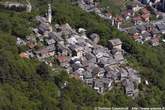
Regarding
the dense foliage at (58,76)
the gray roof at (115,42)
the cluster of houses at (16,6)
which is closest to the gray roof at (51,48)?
the dense foliage at (58,76)

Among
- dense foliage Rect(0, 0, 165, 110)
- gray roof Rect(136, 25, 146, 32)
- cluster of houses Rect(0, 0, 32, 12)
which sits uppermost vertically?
cluster of houses Rect(0, 0, 32, 12)

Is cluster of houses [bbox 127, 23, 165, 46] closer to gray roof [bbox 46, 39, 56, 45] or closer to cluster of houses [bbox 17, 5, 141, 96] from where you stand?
cluster of houses [bbox 17, 5, 141, 96]

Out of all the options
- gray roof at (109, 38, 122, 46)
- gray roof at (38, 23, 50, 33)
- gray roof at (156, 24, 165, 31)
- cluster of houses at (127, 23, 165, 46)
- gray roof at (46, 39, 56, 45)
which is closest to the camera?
gray roof at (46, 39, 56, 45)

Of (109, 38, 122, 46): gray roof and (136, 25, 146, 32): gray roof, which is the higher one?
(136, 25, 146, 32): gray roof

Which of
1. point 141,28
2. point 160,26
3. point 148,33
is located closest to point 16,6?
point 141,28

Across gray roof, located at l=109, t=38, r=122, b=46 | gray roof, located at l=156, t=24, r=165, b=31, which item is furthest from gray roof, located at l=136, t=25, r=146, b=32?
gray roof, located at l=109, t=38, r=122, b=46

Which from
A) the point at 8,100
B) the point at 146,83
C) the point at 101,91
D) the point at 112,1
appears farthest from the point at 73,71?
the point at 112,1

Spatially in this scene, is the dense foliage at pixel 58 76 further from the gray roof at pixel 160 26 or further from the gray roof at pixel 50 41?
the gray roof at pixel 160 26
